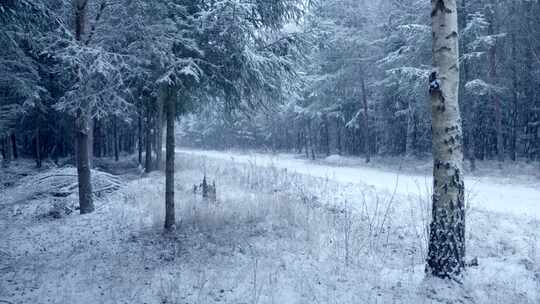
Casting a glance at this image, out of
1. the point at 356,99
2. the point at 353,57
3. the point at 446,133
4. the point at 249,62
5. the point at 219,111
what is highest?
the point at 353,57

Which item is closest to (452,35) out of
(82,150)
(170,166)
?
(170,166)

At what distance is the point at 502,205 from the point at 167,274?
908 cm

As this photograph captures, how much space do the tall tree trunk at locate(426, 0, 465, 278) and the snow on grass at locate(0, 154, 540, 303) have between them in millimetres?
436

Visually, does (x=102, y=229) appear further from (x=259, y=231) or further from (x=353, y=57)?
(x=353, y=57)

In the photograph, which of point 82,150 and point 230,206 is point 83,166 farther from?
point 230,206

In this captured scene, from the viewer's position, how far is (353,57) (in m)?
26.1

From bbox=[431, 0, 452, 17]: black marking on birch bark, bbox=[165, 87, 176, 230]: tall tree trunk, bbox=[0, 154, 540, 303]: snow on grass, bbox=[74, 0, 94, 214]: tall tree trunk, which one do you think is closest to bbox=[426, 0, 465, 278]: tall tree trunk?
bbox=[431, 0, 452, 17]: black marking on birch bark

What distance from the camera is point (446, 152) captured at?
4789 mm

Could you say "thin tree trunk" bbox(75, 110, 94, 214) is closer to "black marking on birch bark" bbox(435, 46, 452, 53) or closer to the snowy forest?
the snowy forest

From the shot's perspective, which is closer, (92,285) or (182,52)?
(92,285)

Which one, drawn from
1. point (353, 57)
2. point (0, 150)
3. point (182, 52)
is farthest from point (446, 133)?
point (0, 150)

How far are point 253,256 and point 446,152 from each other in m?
3.56

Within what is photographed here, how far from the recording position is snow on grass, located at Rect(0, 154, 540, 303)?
192 inches

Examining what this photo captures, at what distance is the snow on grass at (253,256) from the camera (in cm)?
488
